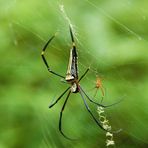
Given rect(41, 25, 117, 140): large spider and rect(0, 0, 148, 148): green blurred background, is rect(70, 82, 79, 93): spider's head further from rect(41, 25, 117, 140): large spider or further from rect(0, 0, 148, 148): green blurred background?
rect(0, 0, 148, 148): green blurred background

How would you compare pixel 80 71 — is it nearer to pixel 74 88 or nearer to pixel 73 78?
pixel 74 88

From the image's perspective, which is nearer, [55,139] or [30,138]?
[30,138]

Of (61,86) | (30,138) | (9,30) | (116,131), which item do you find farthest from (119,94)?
(9,30)

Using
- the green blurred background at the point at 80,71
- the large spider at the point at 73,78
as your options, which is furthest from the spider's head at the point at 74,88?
the green blurred background at the point at 80,71

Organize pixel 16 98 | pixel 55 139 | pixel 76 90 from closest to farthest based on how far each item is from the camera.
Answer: pixel 76 90 → pixel 16 98 → pixel 55 139

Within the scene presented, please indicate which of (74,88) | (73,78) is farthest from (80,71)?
(73,78)

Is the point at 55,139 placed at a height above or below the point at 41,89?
below

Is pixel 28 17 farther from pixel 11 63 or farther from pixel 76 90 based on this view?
pixel 76 90

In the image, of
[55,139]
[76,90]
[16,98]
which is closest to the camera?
[76,90]

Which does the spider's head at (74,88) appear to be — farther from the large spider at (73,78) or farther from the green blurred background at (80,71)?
the green blurred background at (80,71)

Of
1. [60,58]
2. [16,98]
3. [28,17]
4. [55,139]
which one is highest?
[28,17]
